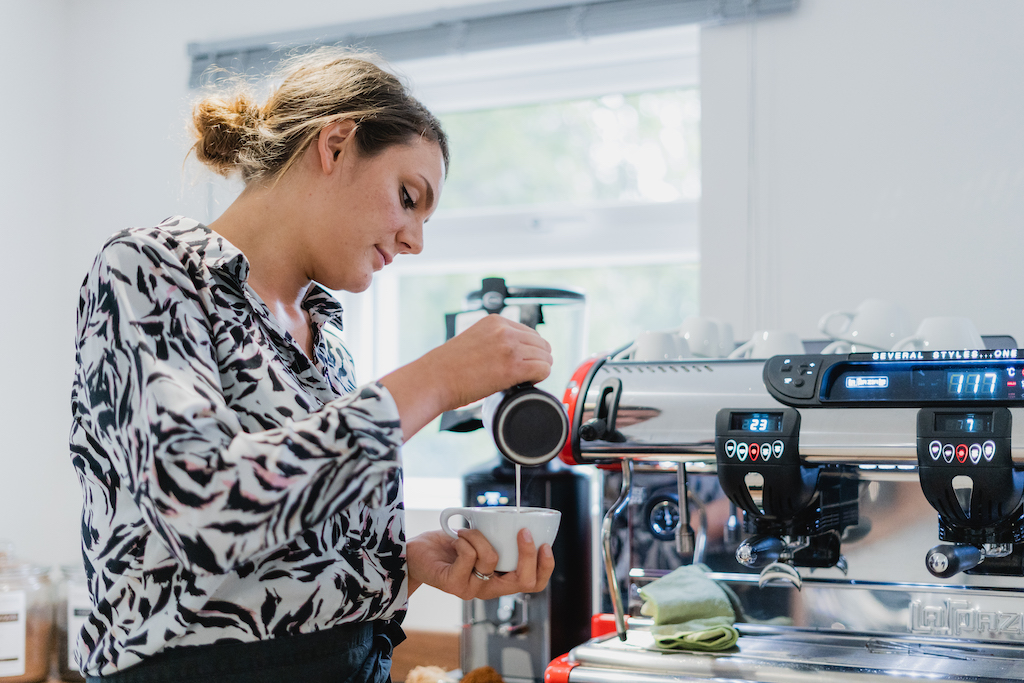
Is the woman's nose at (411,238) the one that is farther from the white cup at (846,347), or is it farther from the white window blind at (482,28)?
the white window blind at (482,28)

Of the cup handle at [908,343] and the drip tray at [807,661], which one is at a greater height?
the cup handle at [908,343]

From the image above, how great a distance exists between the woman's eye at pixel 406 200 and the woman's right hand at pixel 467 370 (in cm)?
19

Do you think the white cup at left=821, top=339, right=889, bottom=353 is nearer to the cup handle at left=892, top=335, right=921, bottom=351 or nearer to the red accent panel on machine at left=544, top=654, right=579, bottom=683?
the cup handle at left=892, top=335, right=921, bottom=351

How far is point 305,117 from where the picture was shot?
883mm

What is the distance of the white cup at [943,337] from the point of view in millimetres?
1124

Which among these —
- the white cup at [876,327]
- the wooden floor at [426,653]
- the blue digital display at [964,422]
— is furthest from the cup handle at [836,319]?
the wooden floor at [426,653]

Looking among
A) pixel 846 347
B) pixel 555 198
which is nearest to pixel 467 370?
pixel 846 347

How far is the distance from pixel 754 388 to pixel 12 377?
5.69 ft

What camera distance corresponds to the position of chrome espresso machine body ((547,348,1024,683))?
93cm

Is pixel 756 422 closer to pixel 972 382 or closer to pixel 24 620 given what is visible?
pixel 972 382

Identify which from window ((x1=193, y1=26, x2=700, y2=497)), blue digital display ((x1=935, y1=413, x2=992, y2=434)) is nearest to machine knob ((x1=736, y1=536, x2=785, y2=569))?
blue digital display ((x1=935, y1=413, x2=992, y2=434))

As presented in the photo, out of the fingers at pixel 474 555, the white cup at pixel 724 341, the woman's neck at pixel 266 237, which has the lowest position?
the fingers at pixel 474 555

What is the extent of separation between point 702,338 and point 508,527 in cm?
57

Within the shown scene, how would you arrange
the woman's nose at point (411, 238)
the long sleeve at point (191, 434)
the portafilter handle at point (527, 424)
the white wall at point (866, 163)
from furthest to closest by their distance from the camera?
the white wall at point (866, 163) → the woman's nose at point (411, 238) → the portafilter handle at point (527, 424) → the long sleeve at point (191, 434)
